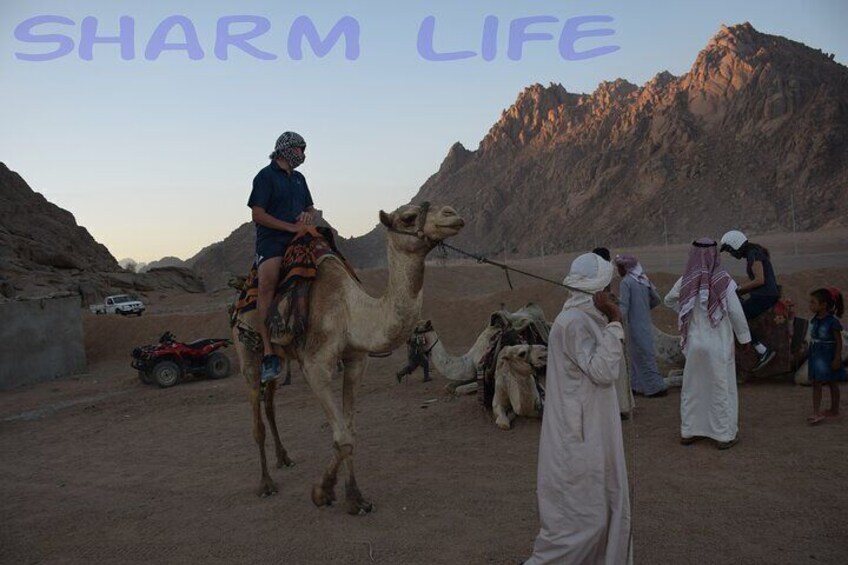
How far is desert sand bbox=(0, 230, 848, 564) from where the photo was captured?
15.8 feet

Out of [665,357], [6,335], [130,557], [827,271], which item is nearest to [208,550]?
[130,557]

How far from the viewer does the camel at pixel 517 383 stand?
7.86 metres

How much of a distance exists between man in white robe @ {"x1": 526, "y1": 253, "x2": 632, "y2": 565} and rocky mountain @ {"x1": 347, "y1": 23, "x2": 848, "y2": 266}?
48.6 m

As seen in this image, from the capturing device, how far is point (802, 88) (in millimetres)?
69688

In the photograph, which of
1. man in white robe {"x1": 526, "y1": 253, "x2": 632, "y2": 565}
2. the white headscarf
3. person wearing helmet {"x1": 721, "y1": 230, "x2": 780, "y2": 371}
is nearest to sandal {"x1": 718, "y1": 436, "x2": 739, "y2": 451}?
person wearing helmet {"x1": 721, "y1": 230, "x2": 780, "y2": 371}

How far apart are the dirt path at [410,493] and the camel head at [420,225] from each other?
1.88 metres

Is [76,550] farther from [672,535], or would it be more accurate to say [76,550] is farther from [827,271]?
[827,271]

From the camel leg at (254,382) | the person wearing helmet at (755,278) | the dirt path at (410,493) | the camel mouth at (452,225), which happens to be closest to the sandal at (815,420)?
the dirt path at (410,493)

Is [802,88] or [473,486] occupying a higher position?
[802,88]

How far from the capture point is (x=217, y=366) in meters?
14.8

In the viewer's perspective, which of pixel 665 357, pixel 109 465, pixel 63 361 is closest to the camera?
pixel 109 465

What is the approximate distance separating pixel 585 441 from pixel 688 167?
70632 mm

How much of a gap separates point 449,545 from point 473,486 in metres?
1.24

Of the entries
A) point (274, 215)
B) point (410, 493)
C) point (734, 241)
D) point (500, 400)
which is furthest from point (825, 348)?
point (274, 215)
